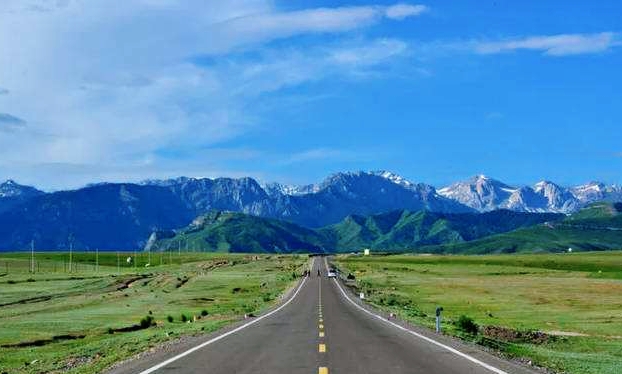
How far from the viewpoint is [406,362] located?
23.3 meters

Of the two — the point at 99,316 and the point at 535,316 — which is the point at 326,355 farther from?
the point at 535,316

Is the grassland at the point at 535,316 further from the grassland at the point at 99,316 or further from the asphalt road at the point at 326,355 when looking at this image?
the grassland at the point at 99,316

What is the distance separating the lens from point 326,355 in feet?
82.8

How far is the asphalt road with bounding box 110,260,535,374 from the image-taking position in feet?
71.1

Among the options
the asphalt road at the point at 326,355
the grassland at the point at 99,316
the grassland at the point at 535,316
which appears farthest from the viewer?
the grassland at the point at 99,316

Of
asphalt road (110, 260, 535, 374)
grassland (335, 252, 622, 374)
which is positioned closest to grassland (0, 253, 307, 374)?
asphalt road (110, 260, 535, 374)

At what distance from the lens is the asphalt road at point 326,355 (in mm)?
21656

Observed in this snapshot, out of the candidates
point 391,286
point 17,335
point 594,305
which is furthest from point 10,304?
point 594,305

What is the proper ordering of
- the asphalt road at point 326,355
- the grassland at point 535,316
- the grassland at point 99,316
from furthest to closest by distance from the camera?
the grassland at point 99,316, the grassland at point 535,316, the asphalt road at point 326,355

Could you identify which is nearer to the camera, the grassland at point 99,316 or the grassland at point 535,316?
the grassland at point 535,316

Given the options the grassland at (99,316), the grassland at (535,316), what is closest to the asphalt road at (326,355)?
the grassland at (99,316)

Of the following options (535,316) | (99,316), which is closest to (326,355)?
(99,316)

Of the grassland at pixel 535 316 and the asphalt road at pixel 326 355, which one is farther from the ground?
the asphalt road at pixel 326 355

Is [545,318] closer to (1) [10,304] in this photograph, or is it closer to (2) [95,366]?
(2) [95,366]
